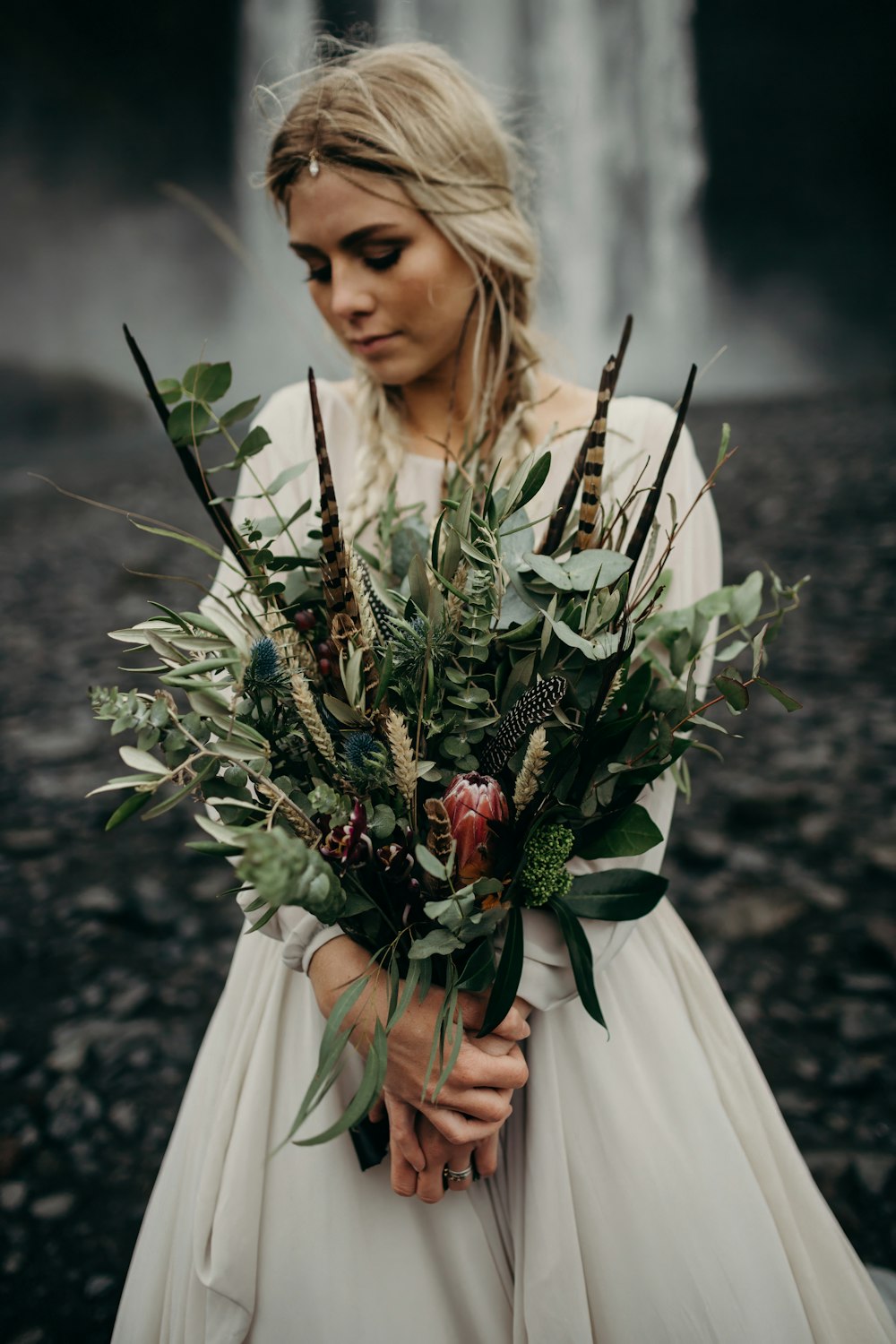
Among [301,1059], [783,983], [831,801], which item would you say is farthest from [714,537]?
[831,801]

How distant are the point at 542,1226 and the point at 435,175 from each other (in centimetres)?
105

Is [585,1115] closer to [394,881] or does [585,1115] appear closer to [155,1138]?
[394,881]

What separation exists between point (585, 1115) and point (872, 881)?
1815 mm

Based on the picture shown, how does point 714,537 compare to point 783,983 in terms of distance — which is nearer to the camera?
point 714,537

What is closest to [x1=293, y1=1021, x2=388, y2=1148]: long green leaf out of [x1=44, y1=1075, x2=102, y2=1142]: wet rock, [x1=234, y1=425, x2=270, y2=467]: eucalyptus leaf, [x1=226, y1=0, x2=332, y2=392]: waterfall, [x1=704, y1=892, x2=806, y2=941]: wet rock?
[x1=234, y1=425, x2=270, y2=467]: eucalyptus leaf

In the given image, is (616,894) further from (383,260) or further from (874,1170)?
(874,1170)

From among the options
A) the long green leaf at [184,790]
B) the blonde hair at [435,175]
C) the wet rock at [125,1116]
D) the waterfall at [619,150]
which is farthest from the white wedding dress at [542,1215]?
the waterfall at [619,150]

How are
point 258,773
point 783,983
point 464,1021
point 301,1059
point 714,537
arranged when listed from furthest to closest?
point 783,983
point 714,537
point 301,1059
point 464,1021
point 258,773

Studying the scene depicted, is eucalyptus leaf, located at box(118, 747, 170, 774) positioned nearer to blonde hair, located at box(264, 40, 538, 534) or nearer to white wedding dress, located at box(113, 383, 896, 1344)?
white wedding dress, located at box(113, 383, 896, 1344)

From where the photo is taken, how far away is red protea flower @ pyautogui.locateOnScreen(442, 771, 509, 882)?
611 mm

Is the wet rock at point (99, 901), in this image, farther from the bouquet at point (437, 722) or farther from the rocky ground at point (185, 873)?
the bouquet at point (437, 722)

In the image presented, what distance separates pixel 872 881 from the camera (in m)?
2.25

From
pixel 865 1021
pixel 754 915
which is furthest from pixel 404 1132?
pixel 754 915

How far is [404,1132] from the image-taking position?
70cm
